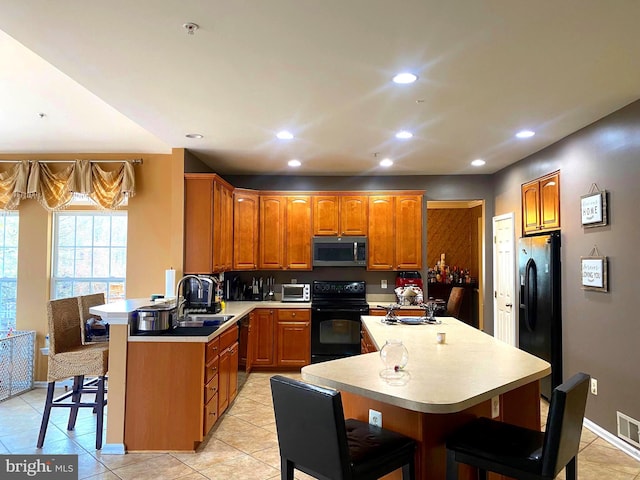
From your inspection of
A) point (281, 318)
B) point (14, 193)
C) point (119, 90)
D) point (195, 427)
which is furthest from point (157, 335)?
point (14, 193)

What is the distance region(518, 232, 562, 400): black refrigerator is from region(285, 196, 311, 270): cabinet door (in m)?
2.70

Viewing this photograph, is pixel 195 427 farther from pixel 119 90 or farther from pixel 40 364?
pixel 40 364

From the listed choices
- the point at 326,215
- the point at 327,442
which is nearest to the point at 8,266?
the point at 326,215

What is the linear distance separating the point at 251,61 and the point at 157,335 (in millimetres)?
2092

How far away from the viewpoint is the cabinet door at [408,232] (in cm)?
589

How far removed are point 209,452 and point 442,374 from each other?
2058mm

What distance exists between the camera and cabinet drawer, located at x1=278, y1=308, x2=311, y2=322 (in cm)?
558

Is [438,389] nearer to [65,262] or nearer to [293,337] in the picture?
[293,337]

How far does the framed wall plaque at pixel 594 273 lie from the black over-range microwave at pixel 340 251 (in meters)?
2.69

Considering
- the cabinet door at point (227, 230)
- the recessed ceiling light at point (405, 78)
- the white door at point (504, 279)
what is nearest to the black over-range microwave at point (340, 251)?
the cabinet door at point (227, 230)

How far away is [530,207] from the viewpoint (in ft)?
16.1

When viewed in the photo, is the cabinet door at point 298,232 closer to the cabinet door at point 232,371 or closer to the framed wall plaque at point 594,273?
the cabinet door at point 232,371

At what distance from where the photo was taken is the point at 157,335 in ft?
10.8

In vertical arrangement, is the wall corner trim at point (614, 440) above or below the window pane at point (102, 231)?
below
